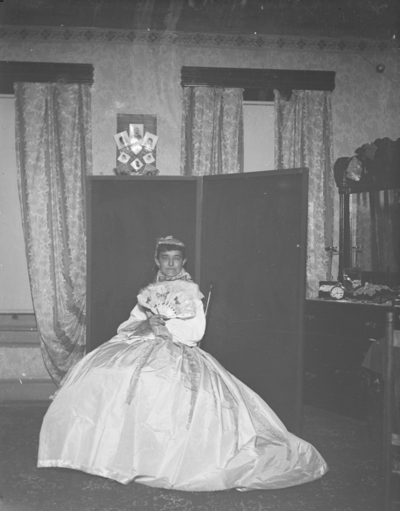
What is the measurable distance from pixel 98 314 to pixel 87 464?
56.2 inches

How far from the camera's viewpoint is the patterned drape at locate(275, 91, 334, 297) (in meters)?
4.57

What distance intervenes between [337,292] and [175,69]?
2.30 meters

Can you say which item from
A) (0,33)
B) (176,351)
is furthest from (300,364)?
(0,33)

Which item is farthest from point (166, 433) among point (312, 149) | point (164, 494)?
point (312, 149)

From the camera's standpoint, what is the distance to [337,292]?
4207 millimetres

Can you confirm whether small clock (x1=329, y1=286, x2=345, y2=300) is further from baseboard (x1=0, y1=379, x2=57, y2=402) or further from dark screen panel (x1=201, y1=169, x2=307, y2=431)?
baseboard (x1=0, y1=379, x2=57, y2=402)

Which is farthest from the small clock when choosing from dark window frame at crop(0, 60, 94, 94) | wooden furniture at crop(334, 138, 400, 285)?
dark window frame at crop(0, 60, 94, 94)

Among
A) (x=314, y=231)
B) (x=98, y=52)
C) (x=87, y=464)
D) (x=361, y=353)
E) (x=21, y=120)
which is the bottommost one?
(x=87, y=464)

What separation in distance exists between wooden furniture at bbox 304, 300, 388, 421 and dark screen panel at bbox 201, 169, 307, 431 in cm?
73

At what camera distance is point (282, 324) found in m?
3.46

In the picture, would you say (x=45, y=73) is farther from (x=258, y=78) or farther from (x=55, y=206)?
(x=258, y=78)

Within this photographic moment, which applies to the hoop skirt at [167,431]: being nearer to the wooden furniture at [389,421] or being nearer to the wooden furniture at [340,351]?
the wooden furniture at [389,421]

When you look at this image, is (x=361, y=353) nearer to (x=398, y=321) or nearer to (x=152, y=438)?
(x=398, y=321)

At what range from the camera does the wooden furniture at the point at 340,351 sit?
3.96 meters
